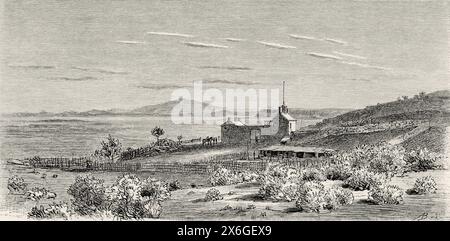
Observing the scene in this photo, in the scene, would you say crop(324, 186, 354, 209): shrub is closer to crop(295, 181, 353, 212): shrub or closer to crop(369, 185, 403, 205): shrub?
crop(295, 181, 353, 212): shrub

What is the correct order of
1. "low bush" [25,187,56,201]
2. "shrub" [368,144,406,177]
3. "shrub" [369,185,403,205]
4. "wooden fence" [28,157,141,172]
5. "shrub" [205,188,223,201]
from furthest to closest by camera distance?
"wooden fence" [28,157,141,172] → "shrub" [368,144,406,177] → "low bush" [25,187,56,201] → "shrub" [205,188,223,201] → "shrub" [369,185,403,205]

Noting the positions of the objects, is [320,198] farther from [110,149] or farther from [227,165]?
[110,149]

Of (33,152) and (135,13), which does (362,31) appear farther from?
(33,152)

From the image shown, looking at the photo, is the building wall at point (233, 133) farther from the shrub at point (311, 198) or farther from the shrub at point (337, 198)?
the shrub at point (337, 198)

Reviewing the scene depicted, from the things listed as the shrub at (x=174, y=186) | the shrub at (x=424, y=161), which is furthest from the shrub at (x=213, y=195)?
the shrub at (x=424, y=161)

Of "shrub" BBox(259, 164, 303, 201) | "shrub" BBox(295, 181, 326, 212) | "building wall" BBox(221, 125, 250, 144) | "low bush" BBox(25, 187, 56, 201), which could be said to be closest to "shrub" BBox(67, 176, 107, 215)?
"low bush" BBox(25, 187, 56, 201)

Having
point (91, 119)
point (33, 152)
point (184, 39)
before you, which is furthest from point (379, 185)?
point (33, 152)
